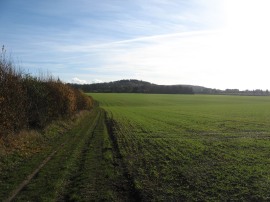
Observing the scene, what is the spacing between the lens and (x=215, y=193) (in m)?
9.63

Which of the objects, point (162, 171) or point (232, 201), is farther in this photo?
point (162, 171)

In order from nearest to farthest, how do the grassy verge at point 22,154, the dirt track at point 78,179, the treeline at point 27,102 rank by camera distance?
the dirt track at point 78,179 → the grassy verge at point 22,154 → the treeline at point 27,102

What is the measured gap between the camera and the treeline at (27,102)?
15461 millimetres

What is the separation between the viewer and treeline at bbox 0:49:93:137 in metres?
15.5

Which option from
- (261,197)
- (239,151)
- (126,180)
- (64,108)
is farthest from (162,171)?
(64,108)

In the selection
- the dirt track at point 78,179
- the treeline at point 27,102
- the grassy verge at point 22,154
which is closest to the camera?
the dirt track at point 78,179

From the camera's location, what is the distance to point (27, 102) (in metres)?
20.2

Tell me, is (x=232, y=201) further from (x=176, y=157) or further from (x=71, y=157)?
(x=71, y=157)

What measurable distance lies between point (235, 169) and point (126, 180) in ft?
16.6

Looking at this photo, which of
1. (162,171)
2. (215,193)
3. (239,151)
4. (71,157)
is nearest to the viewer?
(215,193)

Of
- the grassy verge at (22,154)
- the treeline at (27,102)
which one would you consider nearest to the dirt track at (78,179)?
the grassy verge at (22,154)

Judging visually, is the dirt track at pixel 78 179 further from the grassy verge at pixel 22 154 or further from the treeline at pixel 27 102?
the treeline at pixel 27 102

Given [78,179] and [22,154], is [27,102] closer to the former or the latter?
[22,154]

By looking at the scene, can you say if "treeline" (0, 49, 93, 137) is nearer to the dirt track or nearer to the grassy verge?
the grassy verge
